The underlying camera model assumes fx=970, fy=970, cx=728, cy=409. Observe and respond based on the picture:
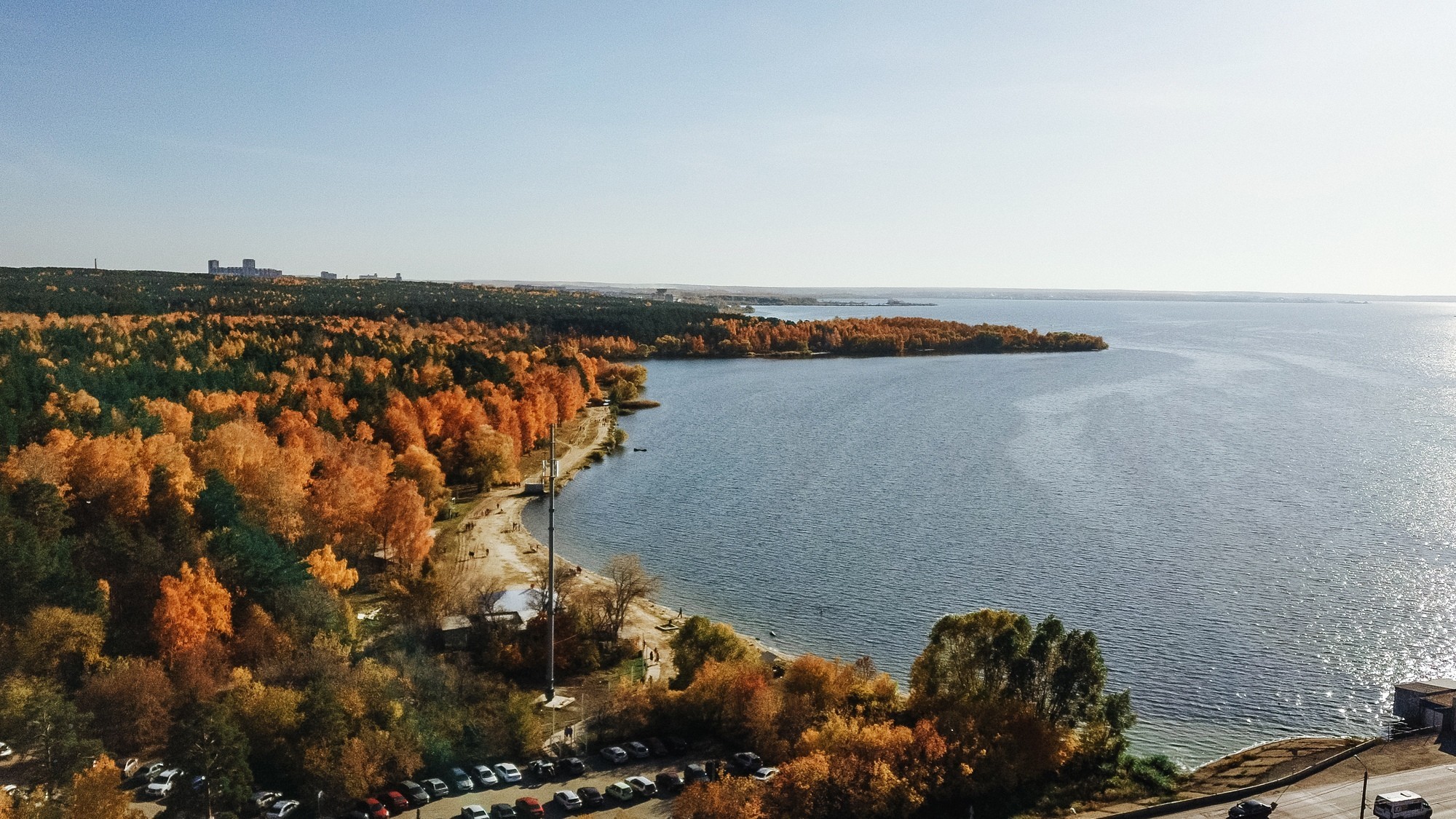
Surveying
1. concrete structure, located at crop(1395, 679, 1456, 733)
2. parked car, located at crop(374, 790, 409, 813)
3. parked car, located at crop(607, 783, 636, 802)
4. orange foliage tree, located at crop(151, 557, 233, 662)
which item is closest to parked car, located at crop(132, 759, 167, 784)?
orange foliage tree, located at crop(151, 557, 233, 662)

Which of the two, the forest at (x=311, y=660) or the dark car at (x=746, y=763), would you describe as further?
the dark car at (x=746, y=763)

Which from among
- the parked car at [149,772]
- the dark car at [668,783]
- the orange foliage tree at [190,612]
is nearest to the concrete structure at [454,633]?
the orange foliage tree at [190,612]

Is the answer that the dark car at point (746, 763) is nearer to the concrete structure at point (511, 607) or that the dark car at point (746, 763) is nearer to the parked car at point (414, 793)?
the parked car at point (414, 793)

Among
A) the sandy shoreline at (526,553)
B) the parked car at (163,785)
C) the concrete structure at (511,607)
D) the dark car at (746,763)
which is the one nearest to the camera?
the parked car at (163,785)

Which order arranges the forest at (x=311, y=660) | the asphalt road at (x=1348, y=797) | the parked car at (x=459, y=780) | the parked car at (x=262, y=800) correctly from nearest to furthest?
1. the parked car at (x=262, y=800)
2. the asphalt road at (x=1348, y=797)
3. the forest at (x=311, y=660)
4. the parked car at (x=459, y=780)

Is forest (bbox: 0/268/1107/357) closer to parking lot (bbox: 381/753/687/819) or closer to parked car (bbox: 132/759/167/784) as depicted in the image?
parked car (bbox: 132/759/167/784)

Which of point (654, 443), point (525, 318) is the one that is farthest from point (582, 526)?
point (525, 318)
